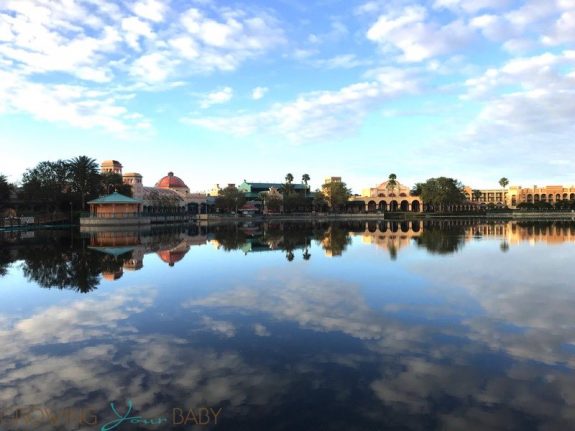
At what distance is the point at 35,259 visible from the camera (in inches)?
1083

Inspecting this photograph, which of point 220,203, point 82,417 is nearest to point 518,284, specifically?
point 82,417

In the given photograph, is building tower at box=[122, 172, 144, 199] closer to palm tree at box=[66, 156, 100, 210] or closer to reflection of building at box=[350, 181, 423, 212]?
palm tree at box=[66, 156, 100, 210]

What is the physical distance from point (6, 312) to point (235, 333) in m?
7.89

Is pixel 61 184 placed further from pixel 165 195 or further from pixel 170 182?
pixel 170 182

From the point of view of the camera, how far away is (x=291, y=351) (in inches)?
389

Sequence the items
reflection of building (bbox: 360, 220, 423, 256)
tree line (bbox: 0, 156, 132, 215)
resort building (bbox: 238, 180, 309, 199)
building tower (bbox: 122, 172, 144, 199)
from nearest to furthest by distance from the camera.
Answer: reflection of building (bbox: 360, 220, 423, 256) → tree line (bbox: 0, 156, 132, 215) → building tower (bbox: 122, 172, 144, 199) → resort building (bbox: 238, 180, 309, 199)

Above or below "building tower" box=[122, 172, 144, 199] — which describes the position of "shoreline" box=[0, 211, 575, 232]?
below

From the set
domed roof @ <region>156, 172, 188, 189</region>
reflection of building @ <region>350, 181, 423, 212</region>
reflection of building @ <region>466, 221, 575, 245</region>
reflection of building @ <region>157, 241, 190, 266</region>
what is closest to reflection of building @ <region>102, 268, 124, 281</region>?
reflection of building @ <region>157, 241, 190, 266</region>

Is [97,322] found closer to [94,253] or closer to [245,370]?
[245,370]

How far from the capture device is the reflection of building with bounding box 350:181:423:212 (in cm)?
15688

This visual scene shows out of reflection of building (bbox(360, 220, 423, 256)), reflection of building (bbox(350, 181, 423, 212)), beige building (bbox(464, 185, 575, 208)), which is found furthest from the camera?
beige building (bbox(464, 185, 575, 208))

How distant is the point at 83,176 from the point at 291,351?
3245 inches

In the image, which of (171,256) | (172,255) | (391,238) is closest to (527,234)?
(391,238)

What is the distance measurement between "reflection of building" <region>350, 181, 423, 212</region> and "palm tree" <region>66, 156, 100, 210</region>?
9588 cm
